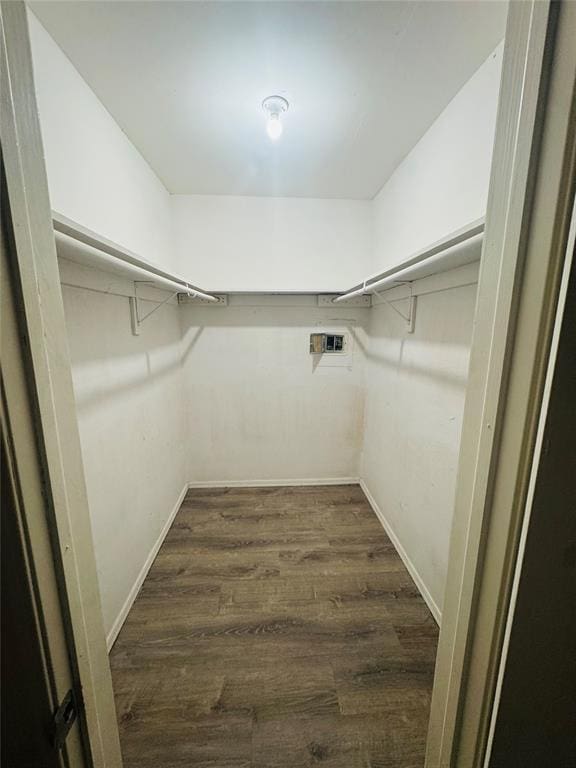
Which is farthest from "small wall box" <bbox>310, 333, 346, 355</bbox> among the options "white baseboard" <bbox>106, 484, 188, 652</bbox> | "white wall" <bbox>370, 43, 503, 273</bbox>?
"white baseboard" <bbox>106, 484, 188, 652</bbox>

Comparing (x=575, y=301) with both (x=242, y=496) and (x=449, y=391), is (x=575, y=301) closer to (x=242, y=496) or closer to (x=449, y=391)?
(x=449, y=391)

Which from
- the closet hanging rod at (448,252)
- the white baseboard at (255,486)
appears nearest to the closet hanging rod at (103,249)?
the closet hanging rod at (448,252)

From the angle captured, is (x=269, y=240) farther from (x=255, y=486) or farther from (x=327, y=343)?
(x=255, y=486)

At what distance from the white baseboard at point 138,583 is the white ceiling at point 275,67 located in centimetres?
234

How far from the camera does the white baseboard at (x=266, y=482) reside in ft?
8.90

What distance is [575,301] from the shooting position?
0.39 m

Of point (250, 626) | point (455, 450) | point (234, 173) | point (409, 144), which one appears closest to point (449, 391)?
point (455, 450)

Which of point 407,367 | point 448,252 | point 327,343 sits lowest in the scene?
point 407,367

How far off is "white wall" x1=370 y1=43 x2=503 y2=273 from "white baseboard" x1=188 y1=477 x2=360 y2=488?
199 cm

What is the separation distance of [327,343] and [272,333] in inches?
19.7

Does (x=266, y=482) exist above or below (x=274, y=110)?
below

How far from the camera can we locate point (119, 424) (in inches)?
59.2

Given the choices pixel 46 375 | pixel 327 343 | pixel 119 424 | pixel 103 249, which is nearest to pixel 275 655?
pixel 119 424

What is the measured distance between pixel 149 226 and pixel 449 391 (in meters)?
2.10
